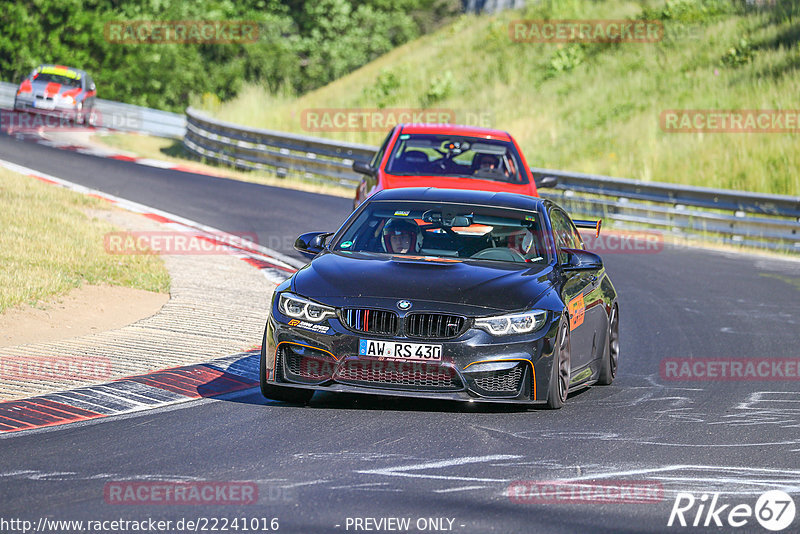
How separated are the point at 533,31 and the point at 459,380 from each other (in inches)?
1370

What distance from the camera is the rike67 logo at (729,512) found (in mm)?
5762

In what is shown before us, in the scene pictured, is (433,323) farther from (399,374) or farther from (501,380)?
(501,380)

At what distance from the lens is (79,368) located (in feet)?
30.3

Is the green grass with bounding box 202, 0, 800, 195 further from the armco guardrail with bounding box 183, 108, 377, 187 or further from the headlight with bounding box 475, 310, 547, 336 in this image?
the headlight with bounding box 475, 310, 547, 336

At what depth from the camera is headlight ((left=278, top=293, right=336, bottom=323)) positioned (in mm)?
8047

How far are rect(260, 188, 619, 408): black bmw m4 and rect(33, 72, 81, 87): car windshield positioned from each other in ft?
96.3

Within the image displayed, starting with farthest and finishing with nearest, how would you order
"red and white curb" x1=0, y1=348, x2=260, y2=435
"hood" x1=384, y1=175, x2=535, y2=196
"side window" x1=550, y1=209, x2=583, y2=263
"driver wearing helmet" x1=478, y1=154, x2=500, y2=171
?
"driver wearing helmet" x1=478, y1=154, x2=500, y2=171
"hood" x1=384, y1=175, x2=535, y2=196
"side window" x1=550, y1=209, x2=583, y2=263
"red and white curb" x1=0, y1=348, x2=260, y2=435

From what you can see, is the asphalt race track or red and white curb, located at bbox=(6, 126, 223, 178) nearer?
the asphalt race track

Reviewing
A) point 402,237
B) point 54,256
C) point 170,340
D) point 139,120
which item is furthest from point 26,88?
point 402,237

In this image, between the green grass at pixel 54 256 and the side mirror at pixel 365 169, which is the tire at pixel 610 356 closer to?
the green grass at pixel 54 256

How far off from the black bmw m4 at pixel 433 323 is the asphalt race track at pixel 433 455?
24cm

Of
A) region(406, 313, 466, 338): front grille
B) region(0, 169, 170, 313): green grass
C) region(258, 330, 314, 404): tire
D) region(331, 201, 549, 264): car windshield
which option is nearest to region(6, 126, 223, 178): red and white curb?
region(0, 169, 170, 313): green grass

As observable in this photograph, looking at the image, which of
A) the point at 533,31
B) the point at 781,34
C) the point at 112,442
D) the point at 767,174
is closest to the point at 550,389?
the point at 112,442

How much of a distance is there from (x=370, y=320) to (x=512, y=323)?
0.90m
